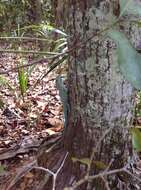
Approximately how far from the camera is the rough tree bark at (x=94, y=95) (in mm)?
1233

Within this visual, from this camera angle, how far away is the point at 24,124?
2.49 metres

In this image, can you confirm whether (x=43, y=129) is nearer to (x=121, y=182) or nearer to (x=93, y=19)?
(x=121, y=182)

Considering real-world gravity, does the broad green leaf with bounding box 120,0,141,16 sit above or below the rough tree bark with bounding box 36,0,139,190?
above

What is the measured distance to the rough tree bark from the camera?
1.23 meters

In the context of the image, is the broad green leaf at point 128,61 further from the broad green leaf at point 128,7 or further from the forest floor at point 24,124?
the forest floor at point 24,124

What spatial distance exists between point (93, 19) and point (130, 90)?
0.92ft

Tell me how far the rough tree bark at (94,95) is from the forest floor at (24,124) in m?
0.27

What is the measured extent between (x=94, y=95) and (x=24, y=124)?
1195 millimetres

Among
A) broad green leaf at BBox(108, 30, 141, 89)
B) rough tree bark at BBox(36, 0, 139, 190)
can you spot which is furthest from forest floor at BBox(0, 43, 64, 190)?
broad green leaf at BBox(108, 30, 141, 89)

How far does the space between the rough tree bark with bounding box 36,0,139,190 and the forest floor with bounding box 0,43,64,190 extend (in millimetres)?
272

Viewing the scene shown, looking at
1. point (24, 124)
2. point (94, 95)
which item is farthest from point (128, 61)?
point (24, 124)

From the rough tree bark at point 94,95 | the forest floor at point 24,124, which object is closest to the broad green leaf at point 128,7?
the rough tree bark at point 94,95

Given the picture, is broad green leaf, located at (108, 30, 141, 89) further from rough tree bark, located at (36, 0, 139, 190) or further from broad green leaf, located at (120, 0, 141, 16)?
rough tree bark, located at (36, 0, 139, 190)

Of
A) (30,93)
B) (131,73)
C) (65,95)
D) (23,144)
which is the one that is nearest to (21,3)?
(30,93)
